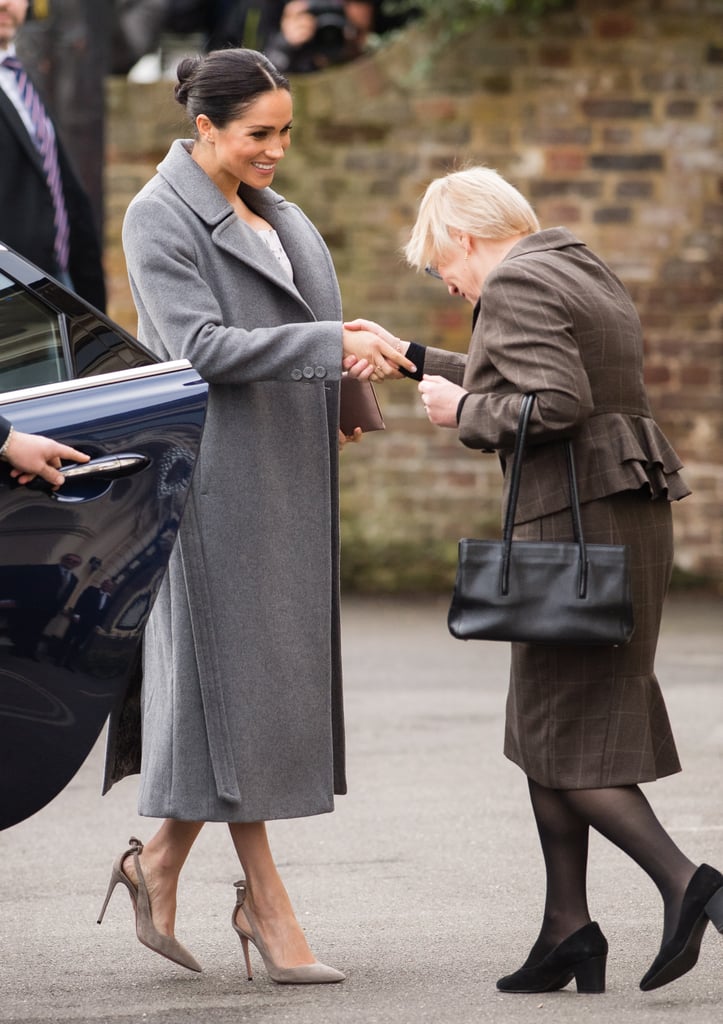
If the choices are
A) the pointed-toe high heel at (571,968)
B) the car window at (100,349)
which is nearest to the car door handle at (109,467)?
the car window at (100,349)

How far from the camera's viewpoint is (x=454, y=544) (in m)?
10.7

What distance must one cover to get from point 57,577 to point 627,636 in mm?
1134

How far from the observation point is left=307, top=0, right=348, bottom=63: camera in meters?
11.2

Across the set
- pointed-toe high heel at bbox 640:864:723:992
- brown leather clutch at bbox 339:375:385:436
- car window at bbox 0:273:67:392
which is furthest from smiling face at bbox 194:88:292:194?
pointed-toe high heel at bbox 640:864:723:992

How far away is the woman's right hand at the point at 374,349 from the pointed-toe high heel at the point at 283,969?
1.18 m

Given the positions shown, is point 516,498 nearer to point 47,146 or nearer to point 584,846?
point 584,846

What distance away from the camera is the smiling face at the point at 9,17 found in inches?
247

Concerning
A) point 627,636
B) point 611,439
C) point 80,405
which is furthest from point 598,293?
point 80,405

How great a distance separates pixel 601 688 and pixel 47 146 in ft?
11.8

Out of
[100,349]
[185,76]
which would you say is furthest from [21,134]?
[100,349]

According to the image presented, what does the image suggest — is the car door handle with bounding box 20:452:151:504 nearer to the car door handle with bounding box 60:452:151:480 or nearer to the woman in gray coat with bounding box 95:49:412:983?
the car door handle with bounding box 60:452:151:480

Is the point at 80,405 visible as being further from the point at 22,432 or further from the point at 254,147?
the point at 254,147

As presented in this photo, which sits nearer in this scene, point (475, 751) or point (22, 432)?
point (22, 432)

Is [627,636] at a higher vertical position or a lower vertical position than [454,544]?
higher
